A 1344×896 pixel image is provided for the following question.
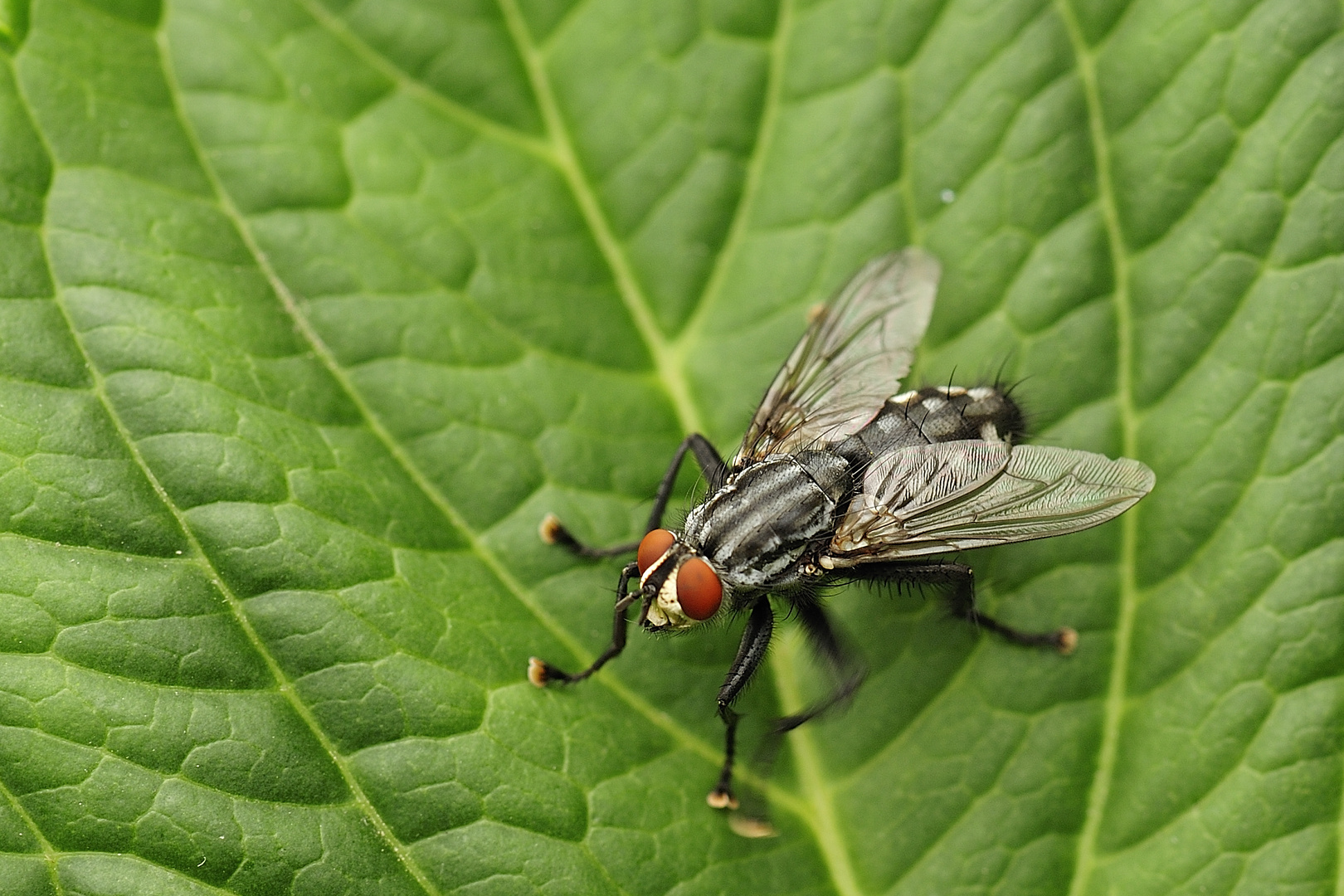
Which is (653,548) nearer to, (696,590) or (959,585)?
(696,590)

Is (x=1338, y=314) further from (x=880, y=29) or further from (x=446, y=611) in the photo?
(x=446, y=611)

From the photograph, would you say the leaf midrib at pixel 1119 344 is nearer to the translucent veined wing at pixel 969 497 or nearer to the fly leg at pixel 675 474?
the translucent veined wing at pixel 969 497

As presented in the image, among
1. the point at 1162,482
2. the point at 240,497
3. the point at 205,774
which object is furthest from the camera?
the point at 1162,482

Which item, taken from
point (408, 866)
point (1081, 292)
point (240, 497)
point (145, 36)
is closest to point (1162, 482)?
point (1081, 292)

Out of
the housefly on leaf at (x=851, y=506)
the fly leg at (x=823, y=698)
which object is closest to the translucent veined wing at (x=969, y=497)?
the housefly on leaf at (x=851, y=506)

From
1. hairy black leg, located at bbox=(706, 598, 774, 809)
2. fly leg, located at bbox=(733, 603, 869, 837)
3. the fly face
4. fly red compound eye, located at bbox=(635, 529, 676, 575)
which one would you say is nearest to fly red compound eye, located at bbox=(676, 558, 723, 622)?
the fly face
